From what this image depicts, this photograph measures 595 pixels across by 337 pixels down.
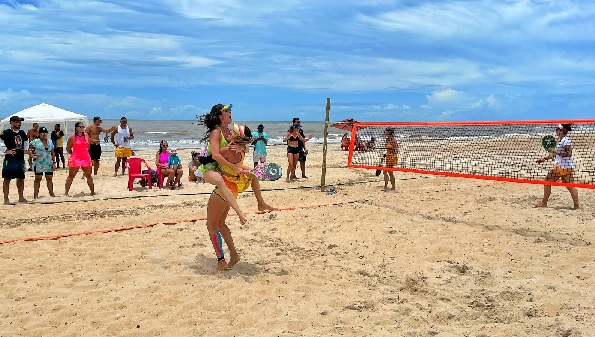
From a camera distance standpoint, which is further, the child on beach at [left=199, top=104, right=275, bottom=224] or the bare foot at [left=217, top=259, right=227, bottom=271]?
the bare foot at [left=217, top=259, right=227, bottom=271]

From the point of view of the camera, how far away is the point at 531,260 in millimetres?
5902

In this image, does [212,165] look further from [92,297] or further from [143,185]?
[143,185]

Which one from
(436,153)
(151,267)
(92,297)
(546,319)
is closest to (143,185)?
(151,267)

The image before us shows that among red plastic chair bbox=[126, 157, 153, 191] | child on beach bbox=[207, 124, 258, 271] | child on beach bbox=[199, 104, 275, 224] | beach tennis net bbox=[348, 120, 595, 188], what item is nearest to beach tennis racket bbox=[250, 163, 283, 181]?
child on beach bbox=[207, 124, 258, 271]

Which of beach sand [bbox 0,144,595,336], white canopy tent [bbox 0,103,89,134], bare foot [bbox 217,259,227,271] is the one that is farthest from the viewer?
white canopy tent [bbox 0,103,89,134]

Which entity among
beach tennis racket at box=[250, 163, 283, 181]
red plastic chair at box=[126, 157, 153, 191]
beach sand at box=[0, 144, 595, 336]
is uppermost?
beach tennis racket at box=[250, 163, 283, 181]

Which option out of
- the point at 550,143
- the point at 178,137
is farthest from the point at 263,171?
the point at 178,137

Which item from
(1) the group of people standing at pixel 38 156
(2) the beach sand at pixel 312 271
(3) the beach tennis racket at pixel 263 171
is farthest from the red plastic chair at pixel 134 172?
(3) the beach tennis racket at pixel 263 171

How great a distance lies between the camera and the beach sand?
423 centimetres

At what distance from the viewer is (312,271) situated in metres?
5.57

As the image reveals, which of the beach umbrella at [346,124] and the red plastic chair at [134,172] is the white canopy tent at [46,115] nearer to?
the red plastic chair at [134,172]

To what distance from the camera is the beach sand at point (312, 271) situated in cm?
423

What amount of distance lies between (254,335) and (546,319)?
2.60 metres

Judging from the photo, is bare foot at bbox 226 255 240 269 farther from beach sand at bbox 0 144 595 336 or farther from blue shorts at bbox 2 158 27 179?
blue shorts at bbox 2 158 27 179
